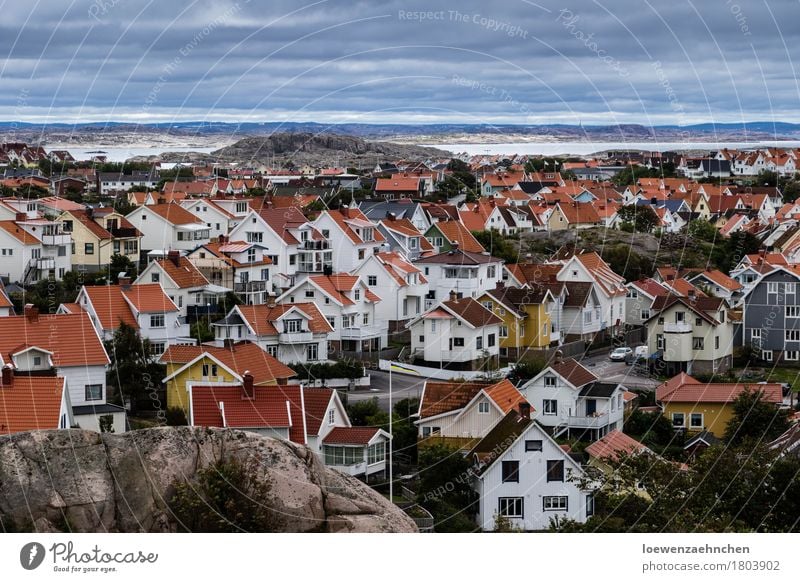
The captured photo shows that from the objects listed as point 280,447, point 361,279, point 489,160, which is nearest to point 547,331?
point 361,279

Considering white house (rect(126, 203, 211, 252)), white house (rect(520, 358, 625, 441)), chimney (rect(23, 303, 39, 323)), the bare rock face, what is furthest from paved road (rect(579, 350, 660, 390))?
the bare rock face

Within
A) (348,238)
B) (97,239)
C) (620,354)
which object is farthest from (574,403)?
(97,239)

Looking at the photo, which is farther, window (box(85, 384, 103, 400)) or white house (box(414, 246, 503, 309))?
white house (box(414, 246, 503, 309))

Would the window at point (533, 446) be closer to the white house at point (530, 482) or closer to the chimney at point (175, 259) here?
the white house at point (530, 482)

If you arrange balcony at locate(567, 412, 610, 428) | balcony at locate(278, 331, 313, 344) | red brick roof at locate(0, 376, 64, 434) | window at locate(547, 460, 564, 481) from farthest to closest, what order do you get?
balcony at locate(278, 331, 313, 344) → balcony at locate(567, 412, 610, 428) → window at locate(547, 460, 564, 481) → red brick roof at locate(0, 376, 64, 434)

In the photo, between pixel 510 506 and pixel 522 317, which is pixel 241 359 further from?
pixel 522 317

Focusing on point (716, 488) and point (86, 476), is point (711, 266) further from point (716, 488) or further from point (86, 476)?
point (86, 476)

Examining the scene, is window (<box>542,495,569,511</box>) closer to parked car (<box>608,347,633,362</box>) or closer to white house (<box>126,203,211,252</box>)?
parked car (<box>608,347,633,362</box>)
